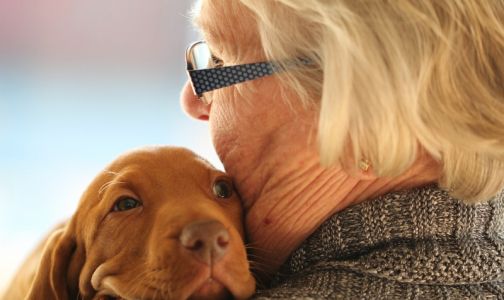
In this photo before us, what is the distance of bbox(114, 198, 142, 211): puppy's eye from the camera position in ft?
4.79

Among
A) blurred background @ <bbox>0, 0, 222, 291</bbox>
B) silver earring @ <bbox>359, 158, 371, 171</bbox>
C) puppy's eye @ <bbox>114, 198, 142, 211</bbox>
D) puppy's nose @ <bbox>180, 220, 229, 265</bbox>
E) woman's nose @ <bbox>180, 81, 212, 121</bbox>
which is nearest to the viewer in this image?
puppy's nose @ <bbox>180, 220, 229, 265</bbox>

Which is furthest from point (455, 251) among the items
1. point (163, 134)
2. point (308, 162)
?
point (163, 134)

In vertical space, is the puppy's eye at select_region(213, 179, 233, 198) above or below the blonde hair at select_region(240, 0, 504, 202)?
below

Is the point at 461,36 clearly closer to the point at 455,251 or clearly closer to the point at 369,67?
the point at 369,67

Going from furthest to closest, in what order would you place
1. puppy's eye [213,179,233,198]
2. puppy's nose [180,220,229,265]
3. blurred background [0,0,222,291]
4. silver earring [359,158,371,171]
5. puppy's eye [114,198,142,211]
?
blurred background [0,0,222,291], puppy's eye [213,179,233,198], puppy's eye [114,198,142,211], silver earring [359,158,371,171], puppy's nose [180,220,229,265]

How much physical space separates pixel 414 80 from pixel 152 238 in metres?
0.69

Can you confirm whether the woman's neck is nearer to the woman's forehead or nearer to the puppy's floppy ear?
the woman's forehead

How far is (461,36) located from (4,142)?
2.30 metres

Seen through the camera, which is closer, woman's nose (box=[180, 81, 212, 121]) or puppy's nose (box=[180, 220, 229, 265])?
puppy's nose (box=[180, 220, 229, 265])

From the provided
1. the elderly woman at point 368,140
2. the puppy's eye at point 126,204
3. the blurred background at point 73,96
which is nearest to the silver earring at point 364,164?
the elderly woman at point 368,140

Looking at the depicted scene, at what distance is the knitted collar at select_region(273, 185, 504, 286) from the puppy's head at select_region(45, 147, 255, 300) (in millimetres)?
273

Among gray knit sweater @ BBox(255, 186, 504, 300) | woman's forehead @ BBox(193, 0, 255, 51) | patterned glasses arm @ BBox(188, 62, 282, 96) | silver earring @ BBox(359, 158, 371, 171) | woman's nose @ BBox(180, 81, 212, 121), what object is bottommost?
gray knit sweater @ BBox(255, 186, 504, 300)

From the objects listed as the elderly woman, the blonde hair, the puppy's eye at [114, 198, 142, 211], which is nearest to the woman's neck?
the elderly woman

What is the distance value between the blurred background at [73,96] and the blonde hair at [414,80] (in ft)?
4.89
